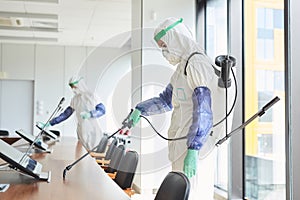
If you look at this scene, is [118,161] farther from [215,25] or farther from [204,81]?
[215,25]

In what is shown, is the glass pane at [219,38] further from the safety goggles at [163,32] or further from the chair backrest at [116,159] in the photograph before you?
the safety goggles at [163,32]

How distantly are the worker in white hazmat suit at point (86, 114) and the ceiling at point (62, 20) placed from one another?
48.3 inches

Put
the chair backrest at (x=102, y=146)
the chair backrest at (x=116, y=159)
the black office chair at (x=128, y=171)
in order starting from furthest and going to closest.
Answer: the chair backrest at (x=102, y=146)
the chair backrest at (x=116, y=159)
the black office chair at (x=128, y=171)

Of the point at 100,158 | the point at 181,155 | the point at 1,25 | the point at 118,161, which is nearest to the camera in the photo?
the point at 181,155

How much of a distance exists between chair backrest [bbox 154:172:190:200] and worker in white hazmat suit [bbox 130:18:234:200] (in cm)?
91

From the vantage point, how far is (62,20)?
649cm

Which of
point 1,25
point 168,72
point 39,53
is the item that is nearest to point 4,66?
point 39,53

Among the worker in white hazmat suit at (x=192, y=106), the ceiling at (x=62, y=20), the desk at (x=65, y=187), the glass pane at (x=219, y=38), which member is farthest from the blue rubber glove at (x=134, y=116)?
the ceiling at (x=62, y=20)

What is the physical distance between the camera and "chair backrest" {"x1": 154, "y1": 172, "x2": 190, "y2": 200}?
137 centimetres

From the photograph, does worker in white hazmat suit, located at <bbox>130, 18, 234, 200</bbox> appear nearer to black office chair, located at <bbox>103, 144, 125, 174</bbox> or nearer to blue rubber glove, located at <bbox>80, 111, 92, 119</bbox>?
black office chair, located at <bbox>103, 144, 125, 174</bbox>

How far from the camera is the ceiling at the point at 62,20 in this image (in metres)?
5.60

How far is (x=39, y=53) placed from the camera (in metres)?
8.78

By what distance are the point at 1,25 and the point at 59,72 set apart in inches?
86.5

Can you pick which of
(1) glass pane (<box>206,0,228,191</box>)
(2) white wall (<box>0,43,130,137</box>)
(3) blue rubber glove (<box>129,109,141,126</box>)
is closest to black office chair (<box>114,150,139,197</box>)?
(3) blue rubber glove (<box>129,109,141,126</box>)
